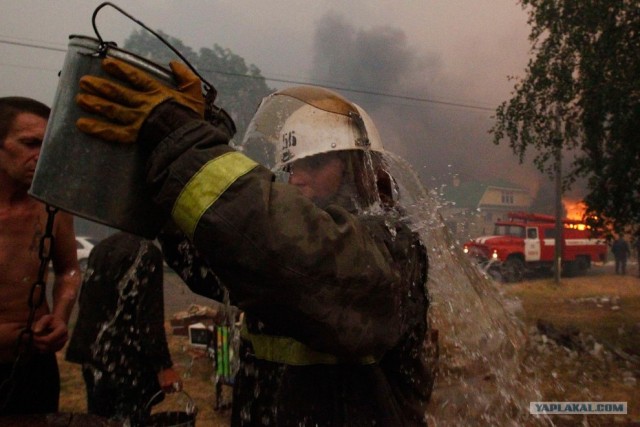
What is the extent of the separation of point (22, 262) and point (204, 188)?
193cm

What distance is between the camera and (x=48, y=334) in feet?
8.12

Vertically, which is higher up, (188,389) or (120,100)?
(120,100)

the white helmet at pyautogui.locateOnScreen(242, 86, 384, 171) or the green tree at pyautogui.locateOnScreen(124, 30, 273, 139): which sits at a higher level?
the green tree at pyautogui.locateOnScreen(124, 30, 273, 139)

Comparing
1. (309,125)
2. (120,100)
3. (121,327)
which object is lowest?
(121,327)

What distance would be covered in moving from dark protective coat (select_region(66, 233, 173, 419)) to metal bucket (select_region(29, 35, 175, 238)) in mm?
2398

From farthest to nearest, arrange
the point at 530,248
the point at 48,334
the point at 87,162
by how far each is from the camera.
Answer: the point at 530,248 < the point at 48,334 < the point at 87,162

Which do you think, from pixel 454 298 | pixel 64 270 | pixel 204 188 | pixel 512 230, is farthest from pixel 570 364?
pixel 512 230

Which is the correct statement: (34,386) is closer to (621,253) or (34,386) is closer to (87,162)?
(87,162)

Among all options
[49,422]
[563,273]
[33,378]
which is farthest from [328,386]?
[563,273]

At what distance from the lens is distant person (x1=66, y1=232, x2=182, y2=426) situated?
3582mm

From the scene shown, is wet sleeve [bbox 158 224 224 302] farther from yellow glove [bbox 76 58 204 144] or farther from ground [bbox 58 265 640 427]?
ground [bbox 58 265 640 427]

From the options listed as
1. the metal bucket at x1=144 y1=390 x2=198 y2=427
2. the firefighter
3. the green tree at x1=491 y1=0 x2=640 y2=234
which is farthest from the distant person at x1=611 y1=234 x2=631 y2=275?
the firefighter

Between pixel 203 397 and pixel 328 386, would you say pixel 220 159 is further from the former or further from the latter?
pixel 203 397

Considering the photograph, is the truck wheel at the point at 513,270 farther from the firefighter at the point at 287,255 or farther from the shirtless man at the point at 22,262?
the firefighter at the point at 287,255
